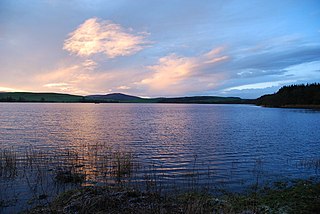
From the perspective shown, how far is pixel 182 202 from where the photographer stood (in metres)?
10.7

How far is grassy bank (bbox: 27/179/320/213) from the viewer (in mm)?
9367

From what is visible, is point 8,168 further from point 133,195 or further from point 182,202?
point 182,202

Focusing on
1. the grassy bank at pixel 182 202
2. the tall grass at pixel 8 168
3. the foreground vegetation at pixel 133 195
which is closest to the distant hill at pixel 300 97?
the foreground vegetation at pixel 133 195

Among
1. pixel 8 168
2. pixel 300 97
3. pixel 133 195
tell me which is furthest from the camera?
pixel 300 97

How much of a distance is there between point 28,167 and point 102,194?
9.88 metres

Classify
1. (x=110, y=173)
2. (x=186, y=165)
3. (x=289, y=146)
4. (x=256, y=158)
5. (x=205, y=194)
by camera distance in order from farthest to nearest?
(x=289, y=146), (x=256, y=158), (x=186, y=165), (x=110, y=173), (x=205, y=194)

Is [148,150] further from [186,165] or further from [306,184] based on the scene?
[306,184]

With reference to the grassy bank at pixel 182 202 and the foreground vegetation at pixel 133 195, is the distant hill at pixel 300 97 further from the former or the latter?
the grassy bank at pixel 182 202

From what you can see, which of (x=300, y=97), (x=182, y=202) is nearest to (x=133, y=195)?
(x=182, y=202)

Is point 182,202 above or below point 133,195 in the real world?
below

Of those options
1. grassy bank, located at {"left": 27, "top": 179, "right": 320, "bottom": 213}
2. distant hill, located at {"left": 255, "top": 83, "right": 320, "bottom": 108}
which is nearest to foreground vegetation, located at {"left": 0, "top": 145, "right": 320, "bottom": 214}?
grassy bank, located at {"left": 27, "top": 179, "right": 320, "bottom": 213}

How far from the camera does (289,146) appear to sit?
2909 centimetres

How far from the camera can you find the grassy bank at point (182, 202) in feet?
30.7

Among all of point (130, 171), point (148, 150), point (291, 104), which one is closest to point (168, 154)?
point (148, 150)
